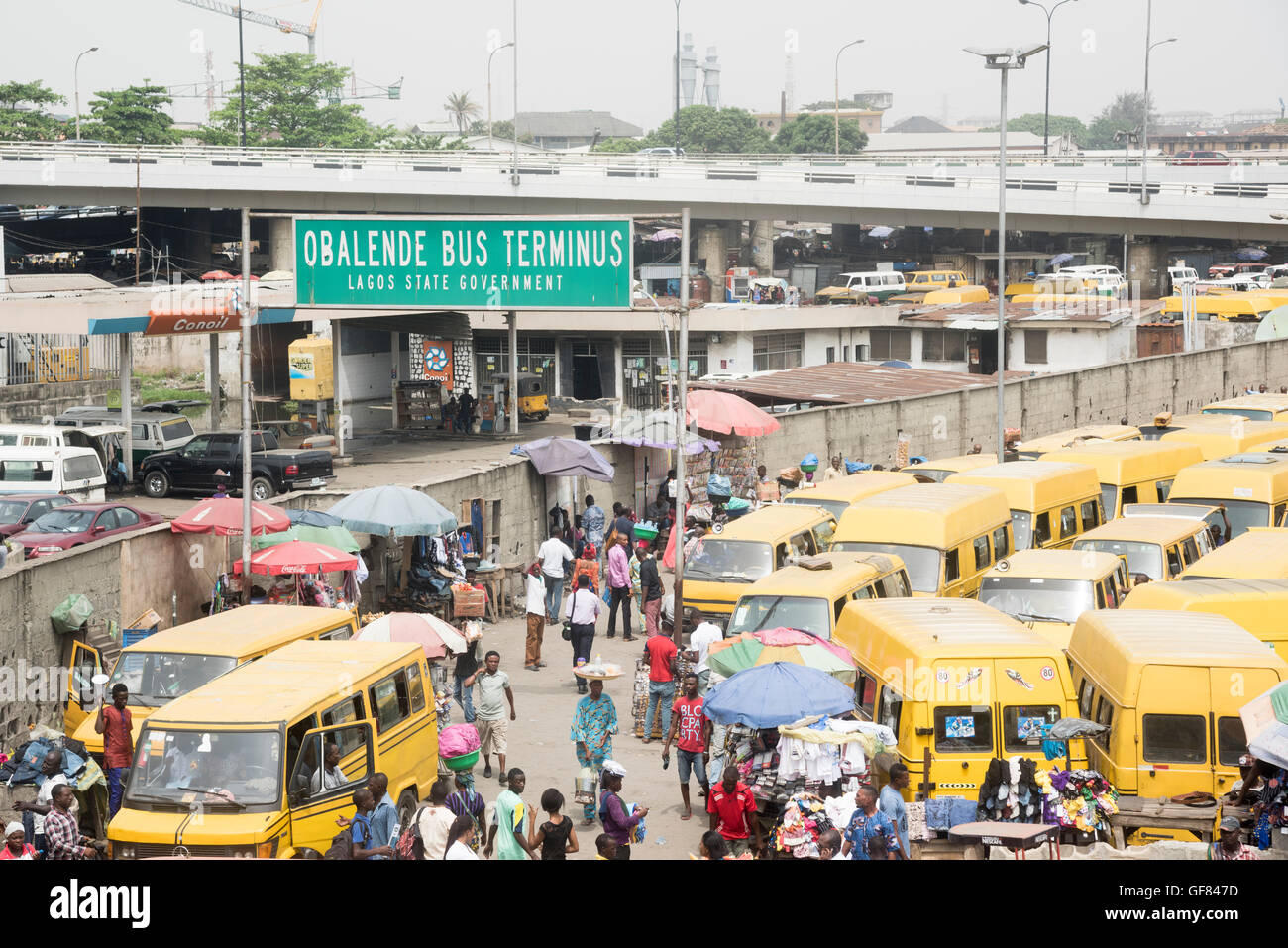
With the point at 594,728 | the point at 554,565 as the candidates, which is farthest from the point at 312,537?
the point at 594,728

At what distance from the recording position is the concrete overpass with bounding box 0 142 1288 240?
5981 cm

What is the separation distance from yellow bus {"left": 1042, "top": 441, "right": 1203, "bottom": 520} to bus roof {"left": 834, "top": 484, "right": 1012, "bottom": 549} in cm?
472

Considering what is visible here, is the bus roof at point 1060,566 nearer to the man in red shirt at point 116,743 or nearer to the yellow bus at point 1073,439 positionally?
the yellow bus at point 1073,439

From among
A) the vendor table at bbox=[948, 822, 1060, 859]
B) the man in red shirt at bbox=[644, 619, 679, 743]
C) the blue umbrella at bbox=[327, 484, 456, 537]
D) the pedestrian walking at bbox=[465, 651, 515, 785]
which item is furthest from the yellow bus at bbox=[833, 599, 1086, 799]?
the blue umbrella at bbox=[327, 484, 456, 537]

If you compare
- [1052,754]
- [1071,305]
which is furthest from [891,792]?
[1071,305]

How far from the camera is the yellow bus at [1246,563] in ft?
55.5

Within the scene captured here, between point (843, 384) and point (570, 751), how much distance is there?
2515 centimetres

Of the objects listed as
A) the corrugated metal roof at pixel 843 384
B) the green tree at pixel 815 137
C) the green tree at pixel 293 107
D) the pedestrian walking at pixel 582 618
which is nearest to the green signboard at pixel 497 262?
the pedestrian walking at pixel 582 618

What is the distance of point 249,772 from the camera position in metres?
10.5

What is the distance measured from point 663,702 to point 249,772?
6.06 metres

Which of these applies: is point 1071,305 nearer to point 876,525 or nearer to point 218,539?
point 876,525

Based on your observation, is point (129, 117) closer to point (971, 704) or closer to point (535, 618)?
point (535, 618)

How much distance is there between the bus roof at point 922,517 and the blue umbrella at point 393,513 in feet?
17.6

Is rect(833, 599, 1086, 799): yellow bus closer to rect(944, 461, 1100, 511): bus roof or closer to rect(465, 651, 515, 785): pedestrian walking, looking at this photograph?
rect(465, 651, 515, 785): pedestrian walking
